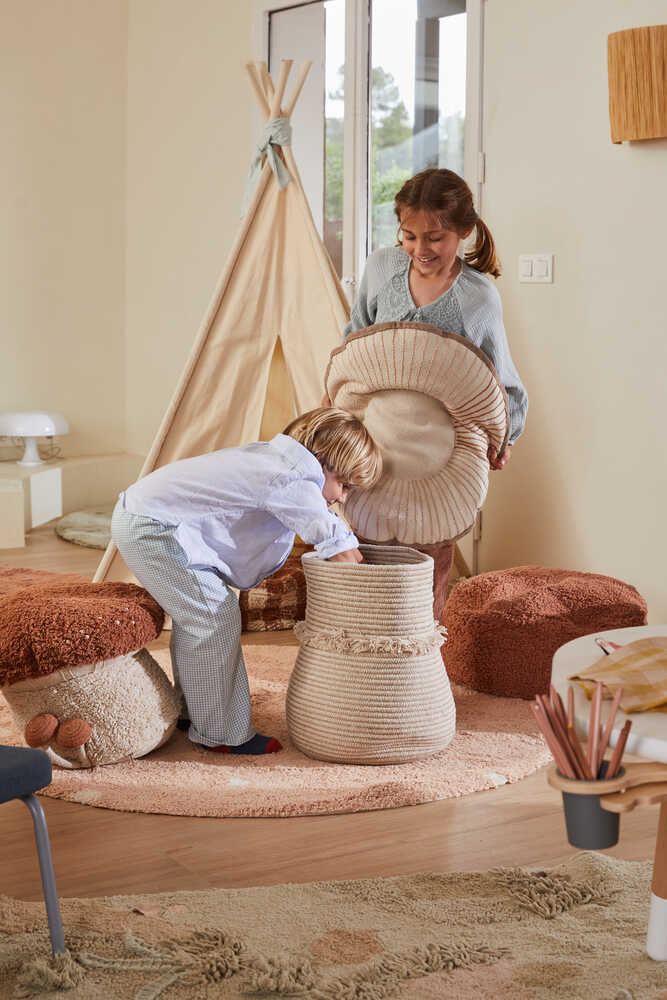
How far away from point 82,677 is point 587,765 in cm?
128

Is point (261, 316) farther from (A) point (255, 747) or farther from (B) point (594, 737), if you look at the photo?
(B) point (594, 737)

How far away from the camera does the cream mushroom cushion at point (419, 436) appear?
268 cm

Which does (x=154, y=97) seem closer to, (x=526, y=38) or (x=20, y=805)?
(x=526, y=38)

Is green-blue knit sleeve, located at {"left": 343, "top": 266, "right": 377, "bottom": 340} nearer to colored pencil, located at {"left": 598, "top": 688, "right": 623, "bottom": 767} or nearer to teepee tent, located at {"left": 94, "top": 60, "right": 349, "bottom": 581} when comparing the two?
teepee tent, located at {"left": 94, "top": 60, "right": 349, "bottom": 581}

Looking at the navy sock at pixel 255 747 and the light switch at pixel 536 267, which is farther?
the light switch at pixel 536 267

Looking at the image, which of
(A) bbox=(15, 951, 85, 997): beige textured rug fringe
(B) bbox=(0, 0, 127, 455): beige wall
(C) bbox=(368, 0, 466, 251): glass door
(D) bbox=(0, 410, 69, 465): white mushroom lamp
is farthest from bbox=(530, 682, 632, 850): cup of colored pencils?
(B) bbox=(0, 0, 127, 455): beige wall

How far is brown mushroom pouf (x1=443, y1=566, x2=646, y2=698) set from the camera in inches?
A: 111

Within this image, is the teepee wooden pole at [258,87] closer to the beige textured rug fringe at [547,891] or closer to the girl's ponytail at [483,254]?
the girl's ponytail at [483,254]

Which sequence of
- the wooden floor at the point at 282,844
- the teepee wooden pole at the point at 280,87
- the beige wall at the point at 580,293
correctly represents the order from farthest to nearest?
the teepee wooden pole at the point at 280,87, the beige wall at the point at 580,293, the wooden floor at the point at 282,844

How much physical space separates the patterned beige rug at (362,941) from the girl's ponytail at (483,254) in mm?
1556

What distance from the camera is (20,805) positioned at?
7.21 ft

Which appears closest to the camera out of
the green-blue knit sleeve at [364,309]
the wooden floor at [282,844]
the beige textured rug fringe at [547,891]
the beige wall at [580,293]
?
the beige textured rug fringe at [547,891]

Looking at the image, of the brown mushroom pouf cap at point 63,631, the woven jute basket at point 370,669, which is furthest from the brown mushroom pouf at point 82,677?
the woven jute basket at point 370,669

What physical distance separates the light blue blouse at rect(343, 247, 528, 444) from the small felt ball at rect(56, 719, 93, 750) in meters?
1.13
